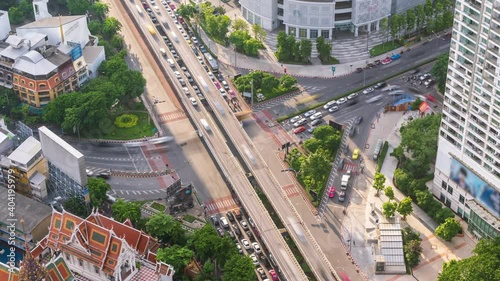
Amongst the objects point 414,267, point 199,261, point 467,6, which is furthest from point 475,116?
point 199,261

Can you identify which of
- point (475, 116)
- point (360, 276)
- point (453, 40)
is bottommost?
point (360, 276)

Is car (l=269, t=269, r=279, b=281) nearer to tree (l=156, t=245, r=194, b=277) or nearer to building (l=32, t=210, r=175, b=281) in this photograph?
tree (l=156, t=245, r=194, b=277)

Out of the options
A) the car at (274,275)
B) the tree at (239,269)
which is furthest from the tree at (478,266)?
the tree at (239,269)

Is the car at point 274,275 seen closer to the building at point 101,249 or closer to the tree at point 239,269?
the tree at point 239,269

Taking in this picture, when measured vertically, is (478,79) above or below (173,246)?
above

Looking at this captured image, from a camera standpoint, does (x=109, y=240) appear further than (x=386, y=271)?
No

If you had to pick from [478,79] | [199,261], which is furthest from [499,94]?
[199,261]

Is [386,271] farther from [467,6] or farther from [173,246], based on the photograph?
[467,6]
